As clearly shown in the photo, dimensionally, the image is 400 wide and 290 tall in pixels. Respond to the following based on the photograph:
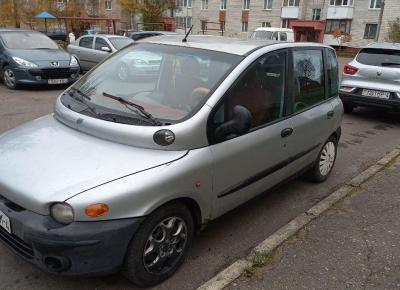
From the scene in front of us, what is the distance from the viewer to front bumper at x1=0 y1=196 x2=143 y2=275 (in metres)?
2.38

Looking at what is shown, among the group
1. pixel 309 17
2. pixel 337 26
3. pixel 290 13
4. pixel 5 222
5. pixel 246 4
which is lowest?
pixel 337 26

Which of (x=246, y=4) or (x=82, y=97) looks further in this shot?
(x=246, y=4)

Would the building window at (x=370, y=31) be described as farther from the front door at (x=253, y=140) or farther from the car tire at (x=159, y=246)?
the car tire at (x=159, y=246)

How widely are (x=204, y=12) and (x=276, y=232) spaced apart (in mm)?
54362

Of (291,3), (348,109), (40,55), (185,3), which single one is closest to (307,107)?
(348,109)

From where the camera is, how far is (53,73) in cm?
1028

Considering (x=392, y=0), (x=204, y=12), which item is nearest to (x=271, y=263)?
(x=392, y=0)

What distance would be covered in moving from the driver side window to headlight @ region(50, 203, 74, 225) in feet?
3.96

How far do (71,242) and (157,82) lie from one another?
155 cm

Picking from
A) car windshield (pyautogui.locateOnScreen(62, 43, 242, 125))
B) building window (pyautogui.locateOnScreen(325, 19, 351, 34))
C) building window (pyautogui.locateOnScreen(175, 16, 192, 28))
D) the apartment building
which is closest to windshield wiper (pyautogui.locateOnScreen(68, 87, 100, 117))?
car windshield (pyautogui.locateOnScreen(62, 43, 242, 125))

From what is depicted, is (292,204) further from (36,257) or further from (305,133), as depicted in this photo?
(36,257)

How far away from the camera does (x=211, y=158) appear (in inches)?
118

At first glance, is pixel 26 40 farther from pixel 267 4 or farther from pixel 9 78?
pixel 267 4

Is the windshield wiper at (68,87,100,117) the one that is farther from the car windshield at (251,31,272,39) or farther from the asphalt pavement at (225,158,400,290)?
the car windshield at (251,31,272,39)
